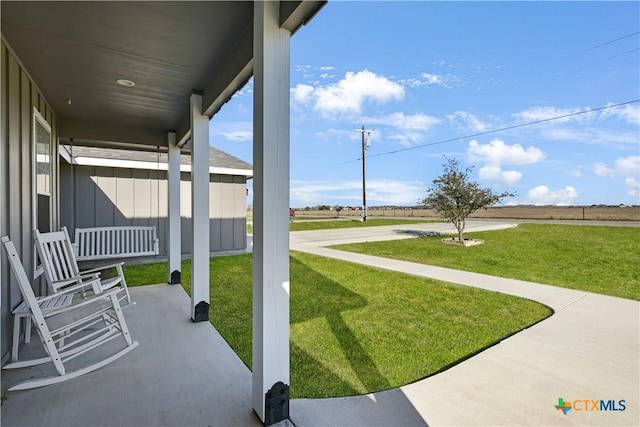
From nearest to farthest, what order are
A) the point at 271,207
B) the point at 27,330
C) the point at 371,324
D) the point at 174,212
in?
the point at 271,207, the point at 27,330, the point at 371,324, the point at 174,212

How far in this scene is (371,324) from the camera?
330cm

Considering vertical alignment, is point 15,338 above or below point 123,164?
below

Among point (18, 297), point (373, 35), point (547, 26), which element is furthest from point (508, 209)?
point (18, 297)

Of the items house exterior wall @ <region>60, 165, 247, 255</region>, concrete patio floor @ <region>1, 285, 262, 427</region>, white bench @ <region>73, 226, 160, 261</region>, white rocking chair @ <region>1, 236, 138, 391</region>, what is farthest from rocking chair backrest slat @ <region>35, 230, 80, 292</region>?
house exterior wall @ <region>60, 165, 247, 255</region>

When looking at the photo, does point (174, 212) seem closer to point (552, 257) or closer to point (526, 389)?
point (526, 389)

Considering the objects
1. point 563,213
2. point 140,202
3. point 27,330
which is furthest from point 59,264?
point 563,213

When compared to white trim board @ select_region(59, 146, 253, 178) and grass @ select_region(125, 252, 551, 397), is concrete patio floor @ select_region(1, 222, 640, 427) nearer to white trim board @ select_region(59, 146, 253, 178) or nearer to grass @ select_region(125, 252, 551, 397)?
grass @ select_region(125, 252, 551, 397)

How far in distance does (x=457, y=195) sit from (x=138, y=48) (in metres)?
9.29

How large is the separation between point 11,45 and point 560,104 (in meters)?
16.2

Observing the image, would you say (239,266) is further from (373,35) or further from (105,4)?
(373,35)

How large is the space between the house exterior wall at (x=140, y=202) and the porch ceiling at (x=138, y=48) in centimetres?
309

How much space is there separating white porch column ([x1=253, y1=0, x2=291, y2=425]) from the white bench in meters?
4.84

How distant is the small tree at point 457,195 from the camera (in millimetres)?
9539

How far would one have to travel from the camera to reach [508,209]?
22.2 meters
